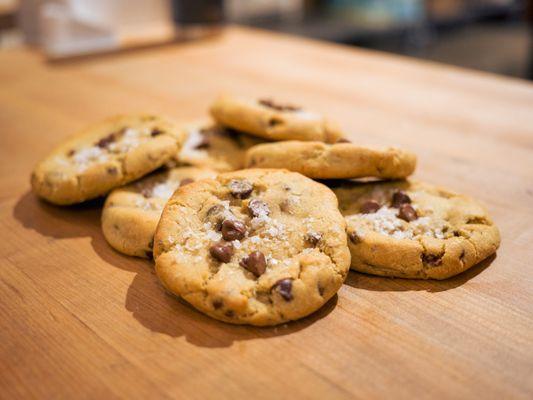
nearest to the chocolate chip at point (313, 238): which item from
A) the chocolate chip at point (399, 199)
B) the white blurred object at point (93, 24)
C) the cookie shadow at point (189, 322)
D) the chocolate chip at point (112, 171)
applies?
the cookie shadow at point (189, 322)

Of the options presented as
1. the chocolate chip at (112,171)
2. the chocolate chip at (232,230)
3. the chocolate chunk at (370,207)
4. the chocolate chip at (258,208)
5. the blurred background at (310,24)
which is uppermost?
the chocolate chip at (258,208)

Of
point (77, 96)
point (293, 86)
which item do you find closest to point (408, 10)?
point (293, 86)

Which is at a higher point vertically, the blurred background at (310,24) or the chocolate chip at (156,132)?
the chocolate chip at (156,132)

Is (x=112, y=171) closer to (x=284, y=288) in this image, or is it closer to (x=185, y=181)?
(x=185, y=181)

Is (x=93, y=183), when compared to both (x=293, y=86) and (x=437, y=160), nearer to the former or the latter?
(x=437, y=160)

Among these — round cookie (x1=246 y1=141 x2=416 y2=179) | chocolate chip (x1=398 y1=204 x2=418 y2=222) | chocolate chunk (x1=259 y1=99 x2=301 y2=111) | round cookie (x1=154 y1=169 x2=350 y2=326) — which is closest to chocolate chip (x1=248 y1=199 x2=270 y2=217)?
round cookie (x1=154 y1=169 x2=350 y2=326)

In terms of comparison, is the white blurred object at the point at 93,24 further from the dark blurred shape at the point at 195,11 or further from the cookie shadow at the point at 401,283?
the cookie shadow at the point at 401,283

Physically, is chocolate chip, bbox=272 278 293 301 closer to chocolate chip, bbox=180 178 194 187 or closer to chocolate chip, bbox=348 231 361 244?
chocolate chip, bbox=348 231 361 244
